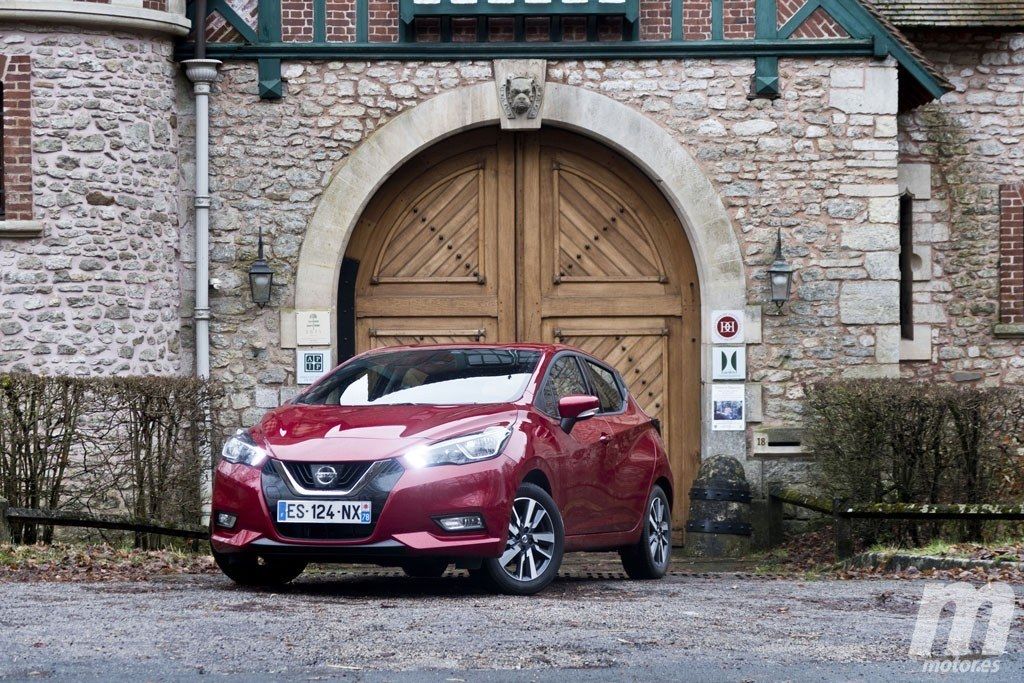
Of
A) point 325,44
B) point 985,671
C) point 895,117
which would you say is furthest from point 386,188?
point 985,671

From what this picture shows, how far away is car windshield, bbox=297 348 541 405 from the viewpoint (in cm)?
927

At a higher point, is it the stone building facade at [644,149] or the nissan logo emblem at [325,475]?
the stone building facade at [644,149]

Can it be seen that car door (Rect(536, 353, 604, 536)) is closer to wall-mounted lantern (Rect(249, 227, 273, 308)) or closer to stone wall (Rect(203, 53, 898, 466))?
wall-mounted lantern (Rect(249, 227, 273, 308))

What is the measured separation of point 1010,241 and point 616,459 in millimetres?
7730

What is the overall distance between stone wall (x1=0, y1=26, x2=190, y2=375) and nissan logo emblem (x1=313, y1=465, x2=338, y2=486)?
6059 millimetres

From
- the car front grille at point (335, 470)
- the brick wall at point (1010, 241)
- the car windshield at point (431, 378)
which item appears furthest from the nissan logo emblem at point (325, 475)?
the brick wall at point (1010, 241)

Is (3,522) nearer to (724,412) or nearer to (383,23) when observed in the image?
(383,23)

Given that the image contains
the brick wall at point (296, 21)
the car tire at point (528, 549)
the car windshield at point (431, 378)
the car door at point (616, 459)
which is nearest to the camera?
the car tire at point (528, 549)

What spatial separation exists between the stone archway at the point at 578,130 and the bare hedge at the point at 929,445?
2.59 m

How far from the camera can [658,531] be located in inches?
419

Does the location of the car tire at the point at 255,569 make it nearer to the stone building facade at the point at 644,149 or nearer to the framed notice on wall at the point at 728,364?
the stone building facade at the point at 644,149

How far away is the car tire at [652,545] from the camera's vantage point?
1033 centimetres

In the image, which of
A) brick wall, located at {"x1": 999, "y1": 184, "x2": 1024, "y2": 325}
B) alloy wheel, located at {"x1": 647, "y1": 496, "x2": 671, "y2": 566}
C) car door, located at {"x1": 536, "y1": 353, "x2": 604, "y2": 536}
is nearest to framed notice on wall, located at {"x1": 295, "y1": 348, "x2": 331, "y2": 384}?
alloy wheel, located at {"x1": 647, "y1": 496, "x2": 671, "y2": 566}

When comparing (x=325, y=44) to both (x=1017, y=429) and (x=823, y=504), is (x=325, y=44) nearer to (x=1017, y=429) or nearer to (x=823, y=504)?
(x=823, y=504)
